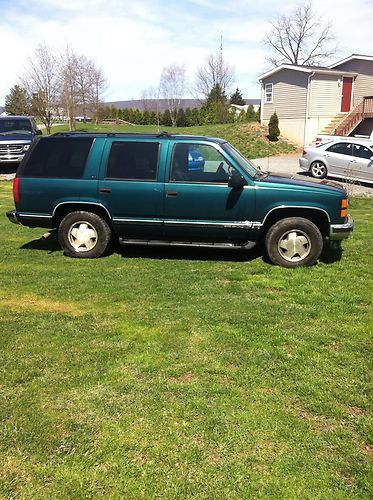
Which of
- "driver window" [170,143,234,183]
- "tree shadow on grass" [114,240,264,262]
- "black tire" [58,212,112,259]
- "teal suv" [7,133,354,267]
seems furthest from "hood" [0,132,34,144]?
"driver window" [170,143,234,183]

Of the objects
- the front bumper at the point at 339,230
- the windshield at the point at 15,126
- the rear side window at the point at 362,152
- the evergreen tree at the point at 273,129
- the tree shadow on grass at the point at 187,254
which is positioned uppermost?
the evergreen tree at the point at 273,129

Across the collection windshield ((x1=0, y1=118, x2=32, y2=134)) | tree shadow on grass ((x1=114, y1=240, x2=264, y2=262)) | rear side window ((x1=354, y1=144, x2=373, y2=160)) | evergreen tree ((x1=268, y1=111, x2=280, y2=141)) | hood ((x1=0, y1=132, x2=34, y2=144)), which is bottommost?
tree shadow on grass ((x1=114, y1=240, x2=264, y2=262))

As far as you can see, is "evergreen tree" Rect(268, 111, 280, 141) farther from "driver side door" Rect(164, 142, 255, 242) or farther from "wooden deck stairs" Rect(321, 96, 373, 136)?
"driver side door" Rect(164, 142, 255, 242)

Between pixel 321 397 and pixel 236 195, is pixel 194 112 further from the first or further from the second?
pixel 321 397

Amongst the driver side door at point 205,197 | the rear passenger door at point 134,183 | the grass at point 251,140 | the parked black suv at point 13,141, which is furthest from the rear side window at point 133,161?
the grass at point 251,140

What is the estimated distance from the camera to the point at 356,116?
27.2 metres

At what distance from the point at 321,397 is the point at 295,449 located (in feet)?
1.89

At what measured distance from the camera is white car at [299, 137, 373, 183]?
15711 millimetres

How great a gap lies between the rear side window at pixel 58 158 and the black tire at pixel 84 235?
60 centimetres

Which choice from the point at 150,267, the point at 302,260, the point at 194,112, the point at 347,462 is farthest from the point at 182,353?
the point at 194,112

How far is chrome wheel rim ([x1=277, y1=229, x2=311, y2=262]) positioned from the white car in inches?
404

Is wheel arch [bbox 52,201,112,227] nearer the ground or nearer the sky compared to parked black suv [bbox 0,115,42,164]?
nearer the ground

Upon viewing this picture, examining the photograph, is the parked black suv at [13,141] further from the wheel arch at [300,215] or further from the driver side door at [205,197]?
the wheel arch at [300,215]

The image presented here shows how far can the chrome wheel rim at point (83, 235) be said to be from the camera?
650 centimetres
